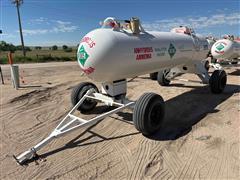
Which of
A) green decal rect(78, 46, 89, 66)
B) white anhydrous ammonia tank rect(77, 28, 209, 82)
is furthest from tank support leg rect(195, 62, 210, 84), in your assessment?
green decal rect(78, 46, 89, 66)

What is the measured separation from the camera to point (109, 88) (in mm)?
5090

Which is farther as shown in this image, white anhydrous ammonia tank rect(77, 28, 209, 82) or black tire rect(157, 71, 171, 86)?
black tire rect(157, 71, 171, 86)

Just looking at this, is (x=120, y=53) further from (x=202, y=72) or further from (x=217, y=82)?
(x=202, y=72)

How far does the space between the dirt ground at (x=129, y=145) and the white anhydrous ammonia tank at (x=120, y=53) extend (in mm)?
1210

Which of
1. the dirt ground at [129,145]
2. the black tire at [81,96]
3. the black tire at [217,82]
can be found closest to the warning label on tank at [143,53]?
the dirt ground at [129,145]

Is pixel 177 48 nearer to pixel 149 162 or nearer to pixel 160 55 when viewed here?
pixel 160 55

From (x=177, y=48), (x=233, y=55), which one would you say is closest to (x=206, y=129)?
(x=177, y=48)

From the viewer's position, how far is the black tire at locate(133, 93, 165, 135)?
421 cm

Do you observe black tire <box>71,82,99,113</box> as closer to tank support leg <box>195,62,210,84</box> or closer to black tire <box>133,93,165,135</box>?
black tire <box>133,93,165,135</box>

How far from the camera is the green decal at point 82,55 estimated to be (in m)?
4.54

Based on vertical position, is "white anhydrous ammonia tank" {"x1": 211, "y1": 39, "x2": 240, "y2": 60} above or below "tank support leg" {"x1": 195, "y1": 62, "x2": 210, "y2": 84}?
above

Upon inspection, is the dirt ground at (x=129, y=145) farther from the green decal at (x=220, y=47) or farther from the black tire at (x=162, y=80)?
the green decal at (x=220, y=47)

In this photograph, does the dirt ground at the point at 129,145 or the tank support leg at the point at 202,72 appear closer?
the dirt ground at the point at 129,145

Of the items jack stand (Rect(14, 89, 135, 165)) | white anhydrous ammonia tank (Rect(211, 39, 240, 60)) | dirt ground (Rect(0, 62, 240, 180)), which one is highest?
white anhydrous ammonia tank (Rect(211, 39, 240, 60))
